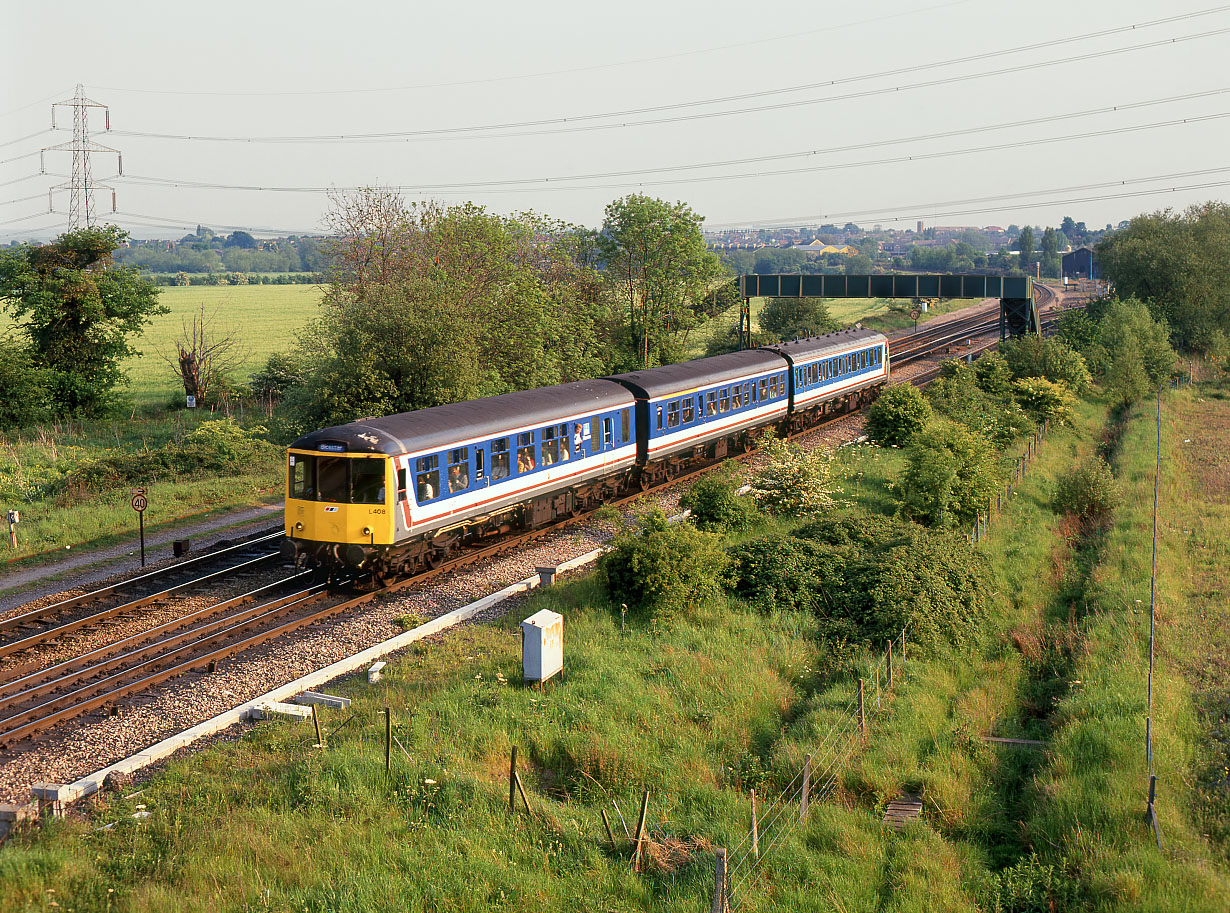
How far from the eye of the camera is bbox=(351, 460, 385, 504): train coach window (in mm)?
17969

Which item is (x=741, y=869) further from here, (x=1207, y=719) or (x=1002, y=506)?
(x=1002, y=506)

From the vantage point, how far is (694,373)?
2958 centimetres

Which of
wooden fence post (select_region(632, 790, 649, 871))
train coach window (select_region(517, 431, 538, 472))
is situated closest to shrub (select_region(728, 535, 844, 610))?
train coach window (select_region(517, 431, 538, 472))

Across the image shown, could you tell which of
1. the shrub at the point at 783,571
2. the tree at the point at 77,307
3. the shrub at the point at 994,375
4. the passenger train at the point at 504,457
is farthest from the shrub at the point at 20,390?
the shrub at the point at 994,375

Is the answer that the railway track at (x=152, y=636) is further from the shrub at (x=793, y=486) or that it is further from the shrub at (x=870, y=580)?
the shrub at (x=793, y=486)

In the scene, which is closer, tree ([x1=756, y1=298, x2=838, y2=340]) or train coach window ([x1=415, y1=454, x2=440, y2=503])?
train coach window ([x1=415, y1=454, x2=440, y2=503])

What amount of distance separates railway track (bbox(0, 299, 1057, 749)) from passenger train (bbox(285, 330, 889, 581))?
0.70m

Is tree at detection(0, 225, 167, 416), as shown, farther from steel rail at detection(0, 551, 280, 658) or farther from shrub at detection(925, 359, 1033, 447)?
shrub at detection(925, 359, 1033, 447)

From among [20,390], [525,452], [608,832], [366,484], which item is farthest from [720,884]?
[20,390]

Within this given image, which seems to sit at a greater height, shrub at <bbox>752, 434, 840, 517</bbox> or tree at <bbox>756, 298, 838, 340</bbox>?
tree at <bbox>756, 298, 838, 340</bbox>

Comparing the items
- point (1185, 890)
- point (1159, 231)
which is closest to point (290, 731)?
point (1185, 890)

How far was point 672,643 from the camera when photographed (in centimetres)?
1614

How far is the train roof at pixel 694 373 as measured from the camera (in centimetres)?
2712

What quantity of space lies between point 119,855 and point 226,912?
5.78 ft
